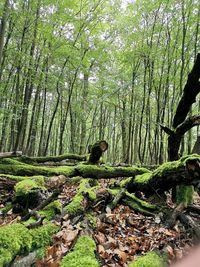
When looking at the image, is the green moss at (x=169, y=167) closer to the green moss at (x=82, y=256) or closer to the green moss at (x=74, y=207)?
the green moss at (x=74, y=207)

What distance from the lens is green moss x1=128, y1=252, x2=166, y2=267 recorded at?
249cm

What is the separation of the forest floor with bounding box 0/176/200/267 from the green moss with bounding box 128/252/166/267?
0.43 feet

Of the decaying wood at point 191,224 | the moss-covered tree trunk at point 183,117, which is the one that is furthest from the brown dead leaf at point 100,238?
the moss-covered tree trunk at point 183,117

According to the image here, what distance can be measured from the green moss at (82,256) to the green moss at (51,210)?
0.64 metres

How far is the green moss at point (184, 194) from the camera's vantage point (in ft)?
14.2

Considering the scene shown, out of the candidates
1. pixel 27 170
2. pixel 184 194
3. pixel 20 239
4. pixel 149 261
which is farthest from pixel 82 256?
pixel 27 170

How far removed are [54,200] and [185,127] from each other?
3.28m

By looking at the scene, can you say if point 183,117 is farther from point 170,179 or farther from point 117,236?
point 117,236

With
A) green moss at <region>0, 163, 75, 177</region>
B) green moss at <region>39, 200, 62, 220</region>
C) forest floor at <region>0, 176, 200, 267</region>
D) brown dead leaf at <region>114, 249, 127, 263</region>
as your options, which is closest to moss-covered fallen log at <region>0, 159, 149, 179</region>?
green moss at <region>0, 163, 75, 177</region>

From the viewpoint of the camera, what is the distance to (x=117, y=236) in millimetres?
3385

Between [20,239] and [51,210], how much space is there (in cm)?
101

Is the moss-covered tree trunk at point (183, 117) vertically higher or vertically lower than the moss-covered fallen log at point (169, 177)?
higher

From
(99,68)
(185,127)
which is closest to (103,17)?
(99,68)

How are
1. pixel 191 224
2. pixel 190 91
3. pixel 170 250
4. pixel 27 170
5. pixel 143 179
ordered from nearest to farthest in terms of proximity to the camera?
1. pixel 170 250
2. pixel 191 224
3. pixel 143 179
4. pixel 190 91
5. pixel 27 170
